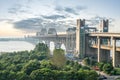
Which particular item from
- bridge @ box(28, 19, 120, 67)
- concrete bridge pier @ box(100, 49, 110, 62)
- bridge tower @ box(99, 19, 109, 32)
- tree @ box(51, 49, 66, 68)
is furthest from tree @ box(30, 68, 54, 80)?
bridge tower @ box(99, 19, 109, 32)

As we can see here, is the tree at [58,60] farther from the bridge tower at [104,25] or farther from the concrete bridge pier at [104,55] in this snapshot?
the bridge tower at [104,25]

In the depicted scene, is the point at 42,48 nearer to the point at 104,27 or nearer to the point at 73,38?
the point at 73,38

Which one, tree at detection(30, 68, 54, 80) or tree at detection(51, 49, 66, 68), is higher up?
tree at detection(51, 49, 66, 68)

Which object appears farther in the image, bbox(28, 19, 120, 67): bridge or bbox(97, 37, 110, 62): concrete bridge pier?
bbox(97, 37, 110, 62): concrete bridge pier

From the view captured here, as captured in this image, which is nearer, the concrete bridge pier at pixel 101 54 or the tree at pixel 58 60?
the tree at pixel 58 60

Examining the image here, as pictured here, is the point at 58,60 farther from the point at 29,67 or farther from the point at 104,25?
the point at 104,25

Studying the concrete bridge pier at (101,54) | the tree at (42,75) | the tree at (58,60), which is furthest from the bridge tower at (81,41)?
the tree at (42,75)

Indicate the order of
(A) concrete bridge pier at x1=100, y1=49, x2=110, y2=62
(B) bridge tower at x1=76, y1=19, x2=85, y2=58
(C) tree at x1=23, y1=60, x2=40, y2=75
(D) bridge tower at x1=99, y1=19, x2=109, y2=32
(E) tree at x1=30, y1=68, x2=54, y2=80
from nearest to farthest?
(E) tree at x1=30, y1=68, x2=54, y2=80 → (C) tree at x1=23, y1=60, x2=40, y2=75 → (A) concrete bridge pier at x1=100, y1=49, x2=110, y2=62 → (B) bridge tower at x1=76, y1=19, x2=85, y2=58 → (D) bridge tower at x1=99, y1=19, x2=109, y2=32

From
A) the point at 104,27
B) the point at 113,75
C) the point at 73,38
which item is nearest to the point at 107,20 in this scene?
the point at 104,27

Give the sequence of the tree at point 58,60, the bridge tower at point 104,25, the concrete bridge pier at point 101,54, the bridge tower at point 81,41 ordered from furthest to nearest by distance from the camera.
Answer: the bridge tower at point 104,25 → the bridge tower at point 81,41 → the concrete bridge pier at point 101,54 → the tree at point 58,60

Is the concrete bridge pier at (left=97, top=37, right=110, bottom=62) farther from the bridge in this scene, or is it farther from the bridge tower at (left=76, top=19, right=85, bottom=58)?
the bridge tower at (left=76, top=19, right=85, bottom=58)

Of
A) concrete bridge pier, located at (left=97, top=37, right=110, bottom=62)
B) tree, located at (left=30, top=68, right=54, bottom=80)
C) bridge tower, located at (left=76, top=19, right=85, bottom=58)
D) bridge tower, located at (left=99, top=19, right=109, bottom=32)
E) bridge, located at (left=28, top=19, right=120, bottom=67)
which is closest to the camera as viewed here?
tree, located at (left=30, top=68, right=54, bottom=80)
